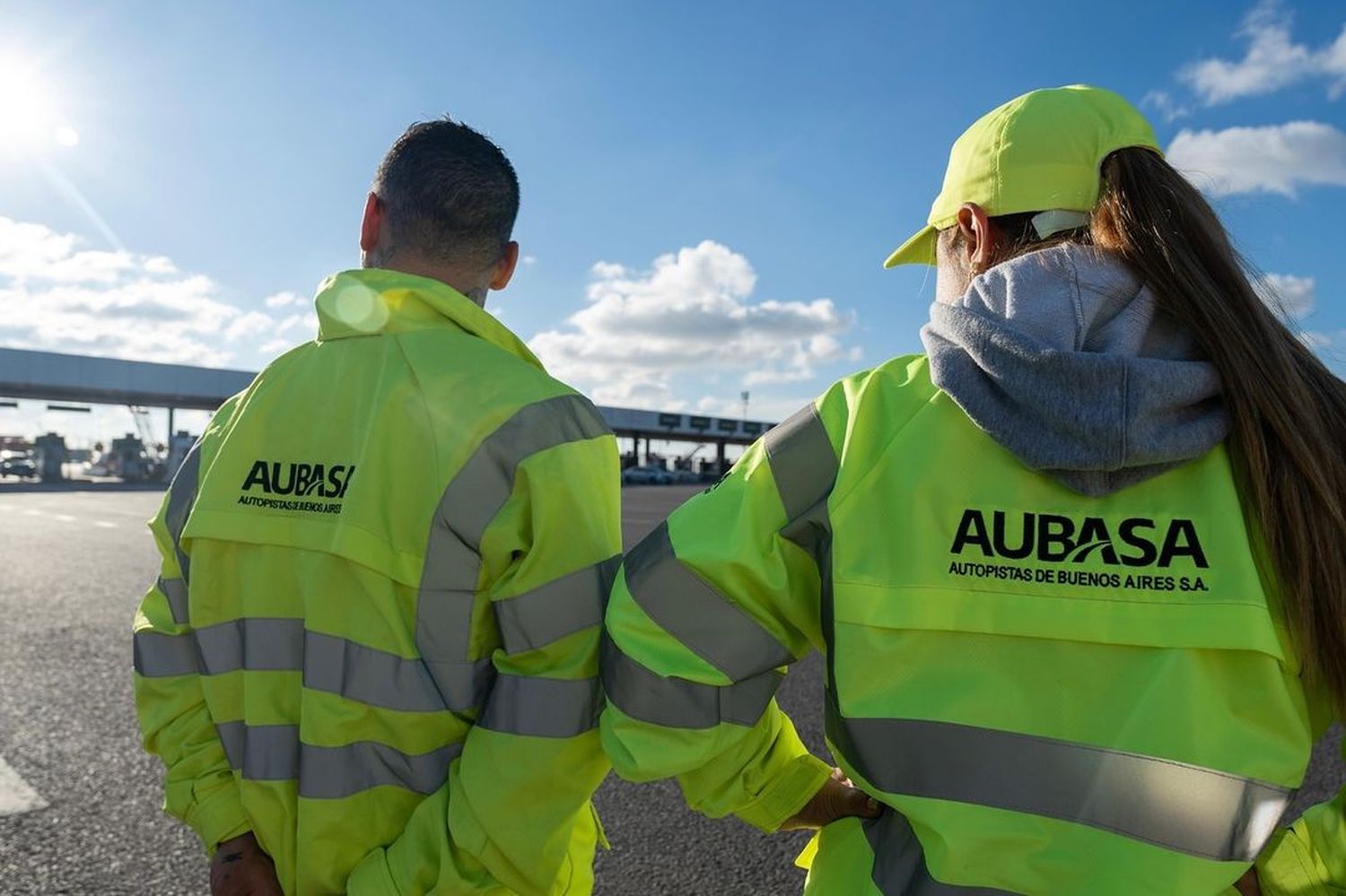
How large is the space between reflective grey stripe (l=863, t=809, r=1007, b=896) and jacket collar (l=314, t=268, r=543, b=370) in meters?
0.99

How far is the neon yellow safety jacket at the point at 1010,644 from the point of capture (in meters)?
0.96

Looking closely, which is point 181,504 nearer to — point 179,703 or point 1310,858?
point 179,703

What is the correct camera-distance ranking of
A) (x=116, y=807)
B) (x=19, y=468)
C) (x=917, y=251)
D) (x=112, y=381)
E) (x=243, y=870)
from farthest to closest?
(x=19, y=468) < (x=112, y=381) < (x=116, y=807) < (x=243, y=870) < (x=917, y=251)

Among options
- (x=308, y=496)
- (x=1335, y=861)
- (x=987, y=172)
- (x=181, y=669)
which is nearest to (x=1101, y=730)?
(x=1335, y=861)

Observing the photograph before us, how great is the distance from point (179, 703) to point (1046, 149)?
1.81m

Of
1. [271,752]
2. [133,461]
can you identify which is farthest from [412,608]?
[133,461]

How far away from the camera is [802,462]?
113cm

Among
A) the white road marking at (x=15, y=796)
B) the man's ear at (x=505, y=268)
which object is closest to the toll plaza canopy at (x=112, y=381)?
the white road marking at (x=15, y=796)

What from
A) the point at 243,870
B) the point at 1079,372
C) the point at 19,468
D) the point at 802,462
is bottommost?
the point at 19,468

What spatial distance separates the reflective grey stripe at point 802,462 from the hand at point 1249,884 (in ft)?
2.51

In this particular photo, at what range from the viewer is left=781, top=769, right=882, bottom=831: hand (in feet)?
4.16

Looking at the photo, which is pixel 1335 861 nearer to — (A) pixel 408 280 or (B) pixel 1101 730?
(B) pixel 1101 730

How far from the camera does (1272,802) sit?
0.98m

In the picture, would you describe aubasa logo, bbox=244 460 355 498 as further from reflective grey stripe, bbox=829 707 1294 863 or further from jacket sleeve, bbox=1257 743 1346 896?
jacket sleeve, bbox=1257 743 1346 896
